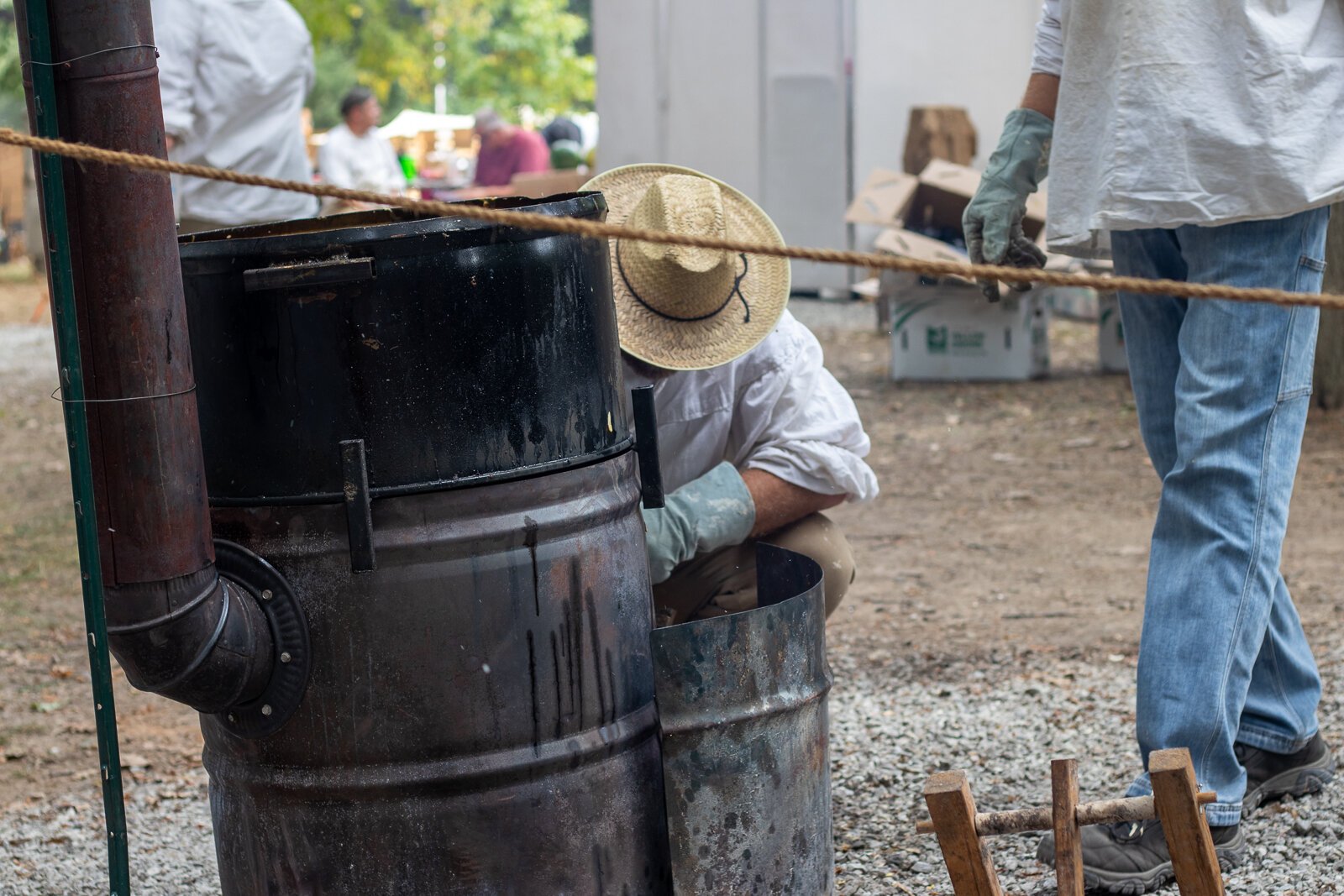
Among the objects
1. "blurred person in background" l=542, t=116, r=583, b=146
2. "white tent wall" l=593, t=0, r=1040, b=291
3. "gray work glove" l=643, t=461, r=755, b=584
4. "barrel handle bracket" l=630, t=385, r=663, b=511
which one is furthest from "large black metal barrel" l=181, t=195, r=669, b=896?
"blurred person in background" l=542, t=116, r=583, b=146

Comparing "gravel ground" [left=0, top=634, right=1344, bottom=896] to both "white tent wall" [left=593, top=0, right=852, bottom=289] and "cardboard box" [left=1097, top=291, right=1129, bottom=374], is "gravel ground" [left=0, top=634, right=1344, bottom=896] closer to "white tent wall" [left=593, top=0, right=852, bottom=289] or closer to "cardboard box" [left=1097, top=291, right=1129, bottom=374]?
"cardboard box" [left=1097, top=291, right=1129, bottom=374]

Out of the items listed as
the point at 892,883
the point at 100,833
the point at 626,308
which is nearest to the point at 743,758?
the point at 892,883

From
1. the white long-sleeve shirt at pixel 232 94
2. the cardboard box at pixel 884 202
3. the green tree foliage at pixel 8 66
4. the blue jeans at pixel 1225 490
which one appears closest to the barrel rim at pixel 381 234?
the blue jeans at pixel 1225 490

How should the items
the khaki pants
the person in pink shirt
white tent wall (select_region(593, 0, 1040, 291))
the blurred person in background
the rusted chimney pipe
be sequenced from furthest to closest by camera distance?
the blurred person in background
the person in pink shirt
white tent wall (select_region(593, 0, 1040, 291))
the khaki pants
the rusted chimney pipe

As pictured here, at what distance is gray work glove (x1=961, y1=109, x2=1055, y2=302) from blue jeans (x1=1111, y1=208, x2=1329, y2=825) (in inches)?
12.0

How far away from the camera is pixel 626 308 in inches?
100.0

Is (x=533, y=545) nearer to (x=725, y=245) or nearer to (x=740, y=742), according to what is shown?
(x=740, y=742)

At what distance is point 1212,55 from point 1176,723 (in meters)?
1.01

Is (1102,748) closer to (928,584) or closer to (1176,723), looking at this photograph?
(1176,723)

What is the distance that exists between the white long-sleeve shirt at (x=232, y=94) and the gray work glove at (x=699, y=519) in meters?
3.29

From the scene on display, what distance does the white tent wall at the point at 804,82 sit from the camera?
1116 cm

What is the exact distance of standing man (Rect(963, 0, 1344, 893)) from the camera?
7.14 ft

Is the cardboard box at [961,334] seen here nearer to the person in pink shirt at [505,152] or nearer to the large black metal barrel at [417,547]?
the large black metal barrel at [417,547]

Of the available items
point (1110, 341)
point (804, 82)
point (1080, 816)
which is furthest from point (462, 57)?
point (1080, 816)
